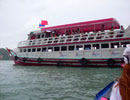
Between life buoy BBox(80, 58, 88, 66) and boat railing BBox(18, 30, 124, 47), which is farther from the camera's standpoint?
life buoy BBox(80, 58, 88, 66)

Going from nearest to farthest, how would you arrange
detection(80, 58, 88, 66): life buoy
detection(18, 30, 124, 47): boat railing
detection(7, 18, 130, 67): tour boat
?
1. detection(7, 18, 130, 67): tour boat
2. detection(18, 30, 124, 47): boat railing
3. detection(80, 58, 88, 66): life buoy

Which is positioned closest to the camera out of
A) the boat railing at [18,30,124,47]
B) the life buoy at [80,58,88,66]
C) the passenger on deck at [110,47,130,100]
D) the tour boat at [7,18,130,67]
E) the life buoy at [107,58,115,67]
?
the passenger on deck at [110,47,130,100]

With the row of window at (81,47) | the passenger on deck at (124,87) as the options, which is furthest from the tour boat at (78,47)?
the passenger on deck at (124,87)

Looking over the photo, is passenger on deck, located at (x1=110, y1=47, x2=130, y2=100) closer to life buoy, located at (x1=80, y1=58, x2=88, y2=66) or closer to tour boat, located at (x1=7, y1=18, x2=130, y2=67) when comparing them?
tour boat, located at (x1=7, y1=18, x2=130, y2=67)

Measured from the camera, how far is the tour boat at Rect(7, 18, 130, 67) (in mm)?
11734

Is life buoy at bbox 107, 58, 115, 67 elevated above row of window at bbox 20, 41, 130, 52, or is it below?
below

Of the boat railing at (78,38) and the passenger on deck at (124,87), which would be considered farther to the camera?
the boat railing at (78,38)

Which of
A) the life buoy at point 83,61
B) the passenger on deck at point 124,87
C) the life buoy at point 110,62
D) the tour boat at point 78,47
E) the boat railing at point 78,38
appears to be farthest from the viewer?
the life buoy at point 83,61

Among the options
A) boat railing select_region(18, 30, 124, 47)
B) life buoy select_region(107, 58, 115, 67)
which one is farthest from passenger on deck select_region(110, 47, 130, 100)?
boat railing select_region(18, 30, 124, 47)

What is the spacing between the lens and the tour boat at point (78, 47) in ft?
38.5

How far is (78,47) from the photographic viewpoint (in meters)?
14.5

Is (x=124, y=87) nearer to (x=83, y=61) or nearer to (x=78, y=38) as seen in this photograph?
(x=83, y=61)

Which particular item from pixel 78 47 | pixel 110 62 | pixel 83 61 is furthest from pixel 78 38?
pixel 110 62

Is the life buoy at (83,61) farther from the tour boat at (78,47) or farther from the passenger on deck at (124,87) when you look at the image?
the passenger on deck at (124,87)
